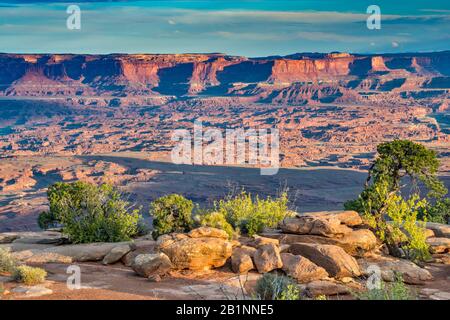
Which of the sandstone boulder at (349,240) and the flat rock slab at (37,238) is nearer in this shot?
the sandstone boulder at (349,240)

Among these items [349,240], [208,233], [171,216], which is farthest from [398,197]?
[171,216]

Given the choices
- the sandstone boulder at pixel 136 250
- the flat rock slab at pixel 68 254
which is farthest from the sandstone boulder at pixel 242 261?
the flat rock slab at pixel 68 254

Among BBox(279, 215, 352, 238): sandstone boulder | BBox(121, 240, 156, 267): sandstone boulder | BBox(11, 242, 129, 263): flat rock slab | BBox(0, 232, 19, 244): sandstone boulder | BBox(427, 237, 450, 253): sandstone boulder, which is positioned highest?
BBox(279, 215, 352, 238): sandstone boulder

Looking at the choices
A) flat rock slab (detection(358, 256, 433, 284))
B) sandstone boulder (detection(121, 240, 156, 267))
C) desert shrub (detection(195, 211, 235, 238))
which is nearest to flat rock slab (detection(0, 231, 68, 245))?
sandstone boulder (detection(121, 240, 156, 267))

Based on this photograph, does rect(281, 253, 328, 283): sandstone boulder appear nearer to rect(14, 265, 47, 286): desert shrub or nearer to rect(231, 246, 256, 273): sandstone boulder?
rect(231, 246, 256, 273): sandstone boulder

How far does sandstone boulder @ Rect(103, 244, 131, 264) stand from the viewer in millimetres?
18373

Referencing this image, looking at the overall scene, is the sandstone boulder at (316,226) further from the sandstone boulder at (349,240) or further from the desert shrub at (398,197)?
the desert shrub at (398,197)

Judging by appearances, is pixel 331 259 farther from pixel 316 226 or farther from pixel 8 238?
pixel 8 238

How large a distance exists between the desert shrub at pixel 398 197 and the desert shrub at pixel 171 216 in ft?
21.1

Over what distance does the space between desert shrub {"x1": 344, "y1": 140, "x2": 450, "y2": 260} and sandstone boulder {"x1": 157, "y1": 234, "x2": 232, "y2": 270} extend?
236 inches

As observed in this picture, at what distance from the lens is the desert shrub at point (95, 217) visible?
72.9 feet

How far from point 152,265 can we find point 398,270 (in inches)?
282
